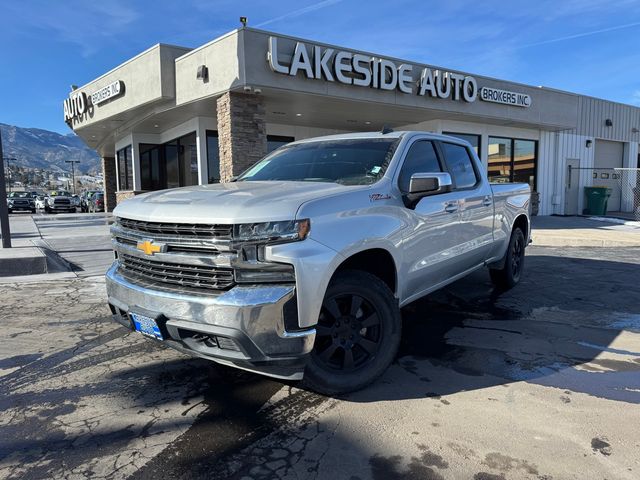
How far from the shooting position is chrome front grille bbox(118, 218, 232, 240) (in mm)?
2938

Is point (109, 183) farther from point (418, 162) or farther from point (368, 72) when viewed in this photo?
point (418, 162)

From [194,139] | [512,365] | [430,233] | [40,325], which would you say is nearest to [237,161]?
[194,139]

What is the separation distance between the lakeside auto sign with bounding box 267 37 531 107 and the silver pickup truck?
7.32m

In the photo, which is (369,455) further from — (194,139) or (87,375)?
(194,139)

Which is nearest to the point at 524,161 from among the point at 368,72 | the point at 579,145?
the point at 579,145

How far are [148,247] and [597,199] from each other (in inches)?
832

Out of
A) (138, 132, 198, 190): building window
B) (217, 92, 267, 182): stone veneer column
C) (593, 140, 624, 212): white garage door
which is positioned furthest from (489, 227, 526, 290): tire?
(593, 140, 624, 212): white garage door

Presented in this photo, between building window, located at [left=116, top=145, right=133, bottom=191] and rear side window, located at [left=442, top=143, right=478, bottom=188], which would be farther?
building window, located at [left=116, top=145, right=133, bottom=191]

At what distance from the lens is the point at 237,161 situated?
1177 centimetres

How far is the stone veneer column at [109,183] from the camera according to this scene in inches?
1045

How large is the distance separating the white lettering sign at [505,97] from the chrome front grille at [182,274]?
1434 centimetres

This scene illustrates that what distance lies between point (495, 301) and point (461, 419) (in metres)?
3.29

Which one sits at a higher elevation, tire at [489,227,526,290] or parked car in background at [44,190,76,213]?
parked car in background at [44,190,76,213]

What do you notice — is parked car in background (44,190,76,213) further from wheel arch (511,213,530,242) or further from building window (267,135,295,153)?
wheel arch (511,213,530,242)
